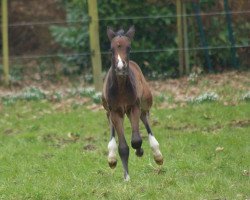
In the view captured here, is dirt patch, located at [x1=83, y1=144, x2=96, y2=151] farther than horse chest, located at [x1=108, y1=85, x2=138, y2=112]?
Yes

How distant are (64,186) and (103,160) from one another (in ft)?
5.13

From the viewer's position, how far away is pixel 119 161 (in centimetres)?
965

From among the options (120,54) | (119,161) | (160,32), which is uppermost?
(120,54)

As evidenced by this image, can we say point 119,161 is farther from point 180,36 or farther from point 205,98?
point 180,36

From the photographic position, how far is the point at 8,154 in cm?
1055

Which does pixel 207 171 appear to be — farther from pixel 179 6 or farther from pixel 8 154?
pixel 179 6

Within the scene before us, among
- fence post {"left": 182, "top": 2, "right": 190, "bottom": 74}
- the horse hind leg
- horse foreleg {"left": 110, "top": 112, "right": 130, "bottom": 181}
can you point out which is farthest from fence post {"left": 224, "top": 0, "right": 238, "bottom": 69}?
horse foreleg {"left": 110, "top": 112, "right": 130, "bottom": 181}

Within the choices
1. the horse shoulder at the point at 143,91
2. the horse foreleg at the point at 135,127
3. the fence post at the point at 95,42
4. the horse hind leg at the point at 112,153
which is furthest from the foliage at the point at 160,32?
the horse foreleg at the point at 135,127

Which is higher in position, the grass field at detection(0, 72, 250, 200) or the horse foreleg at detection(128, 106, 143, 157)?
the horse foreleg at detection(128, 106, 143, 157)

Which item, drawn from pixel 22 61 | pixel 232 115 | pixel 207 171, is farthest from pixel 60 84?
pixel 207 171

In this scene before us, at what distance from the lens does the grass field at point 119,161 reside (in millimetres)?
7906

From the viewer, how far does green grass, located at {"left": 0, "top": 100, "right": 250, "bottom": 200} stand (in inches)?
311

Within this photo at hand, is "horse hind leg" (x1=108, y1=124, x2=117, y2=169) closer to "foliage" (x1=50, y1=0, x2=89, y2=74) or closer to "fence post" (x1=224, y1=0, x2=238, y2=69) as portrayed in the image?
"fence post" (x1=224, y1=0, x2=238, y2=69)

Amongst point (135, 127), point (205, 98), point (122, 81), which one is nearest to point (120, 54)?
point (122, 81)
